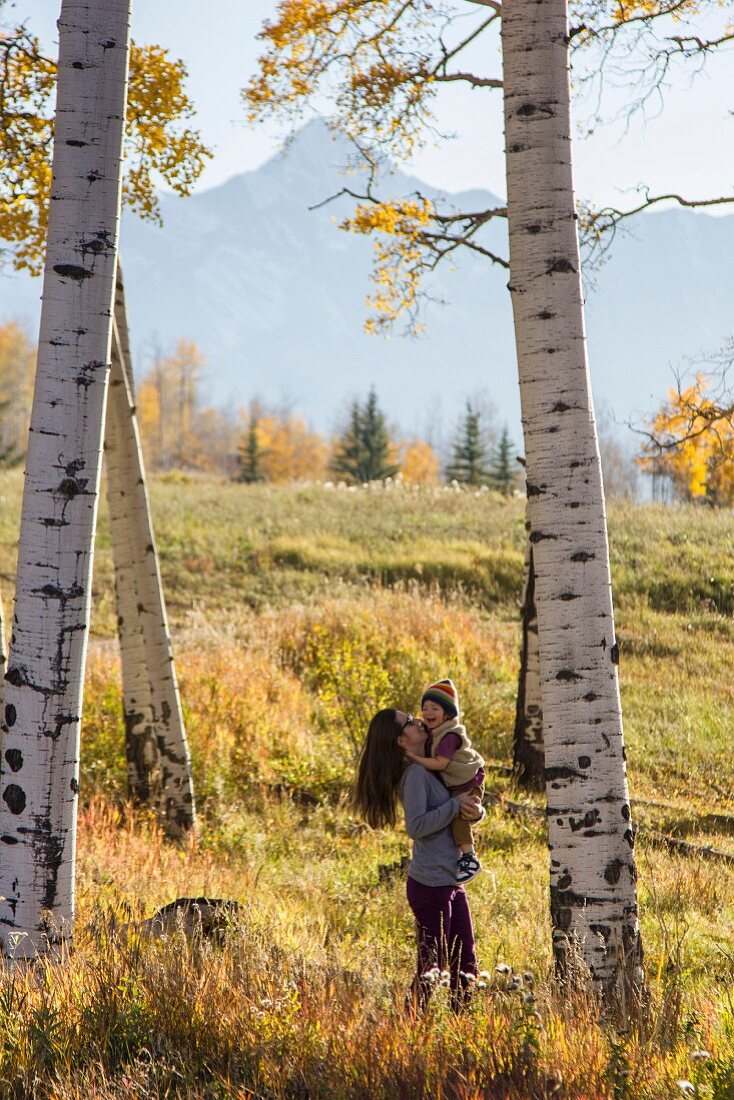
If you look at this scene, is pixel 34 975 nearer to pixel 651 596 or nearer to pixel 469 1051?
pixel 469 1051

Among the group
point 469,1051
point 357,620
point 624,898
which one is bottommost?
point 469,1051

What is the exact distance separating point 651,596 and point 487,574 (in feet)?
14.1

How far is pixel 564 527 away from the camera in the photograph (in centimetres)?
344

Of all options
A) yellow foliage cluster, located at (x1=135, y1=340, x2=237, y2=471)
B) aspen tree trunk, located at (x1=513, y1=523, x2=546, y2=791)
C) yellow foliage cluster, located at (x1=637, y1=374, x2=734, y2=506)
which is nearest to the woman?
aspen tree trunk, located at (x1=513, y1=523, x2=546, y2=791)

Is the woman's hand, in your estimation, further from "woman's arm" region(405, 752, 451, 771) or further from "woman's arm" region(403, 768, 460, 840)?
"woman's arm" region(405, 752, 451, 771)

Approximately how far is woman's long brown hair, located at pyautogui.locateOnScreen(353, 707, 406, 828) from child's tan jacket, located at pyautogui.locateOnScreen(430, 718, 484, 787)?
174mm

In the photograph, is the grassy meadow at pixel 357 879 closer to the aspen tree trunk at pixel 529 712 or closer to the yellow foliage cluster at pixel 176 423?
the aspen tree trunk at pixel 529 712

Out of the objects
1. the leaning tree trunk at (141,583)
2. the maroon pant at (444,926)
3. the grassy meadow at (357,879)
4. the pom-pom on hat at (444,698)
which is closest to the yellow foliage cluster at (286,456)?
the grassy meadow at (357,879)

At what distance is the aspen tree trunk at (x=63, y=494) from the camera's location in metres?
3.27

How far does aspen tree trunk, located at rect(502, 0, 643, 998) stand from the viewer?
3305mm

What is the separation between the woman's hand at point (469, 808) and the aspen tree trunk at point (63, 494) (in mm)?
1509

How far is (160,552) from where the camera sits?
67.9ft

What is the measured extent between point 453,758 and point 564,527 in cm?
107

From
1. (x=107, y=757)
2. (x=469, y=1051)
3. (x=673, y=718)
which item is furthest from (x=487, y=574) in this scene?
(x=469, y=1051)
